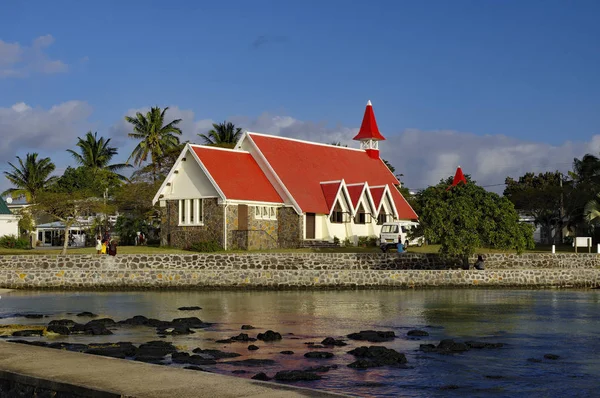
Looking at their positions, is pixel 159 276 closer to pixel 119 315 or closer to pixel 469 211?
pixel 119 315

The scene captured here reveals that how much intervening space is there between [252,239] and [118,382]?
39155 millimetres

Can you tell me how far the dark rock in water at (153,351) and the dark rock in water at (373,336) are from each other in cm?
475

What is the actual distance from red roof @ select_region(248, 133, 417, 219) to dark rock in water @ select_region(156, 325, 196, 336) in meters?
28.8

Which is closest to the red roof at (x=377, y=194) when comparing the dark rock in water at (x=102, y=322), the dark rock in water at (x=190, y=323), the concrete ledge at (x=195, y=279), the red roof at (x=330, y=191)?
the red roof at (x=330, y=191)

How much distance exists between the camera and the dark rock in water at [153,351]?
650 inches

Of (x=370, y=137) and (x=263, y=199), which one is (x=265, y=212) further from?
(x=370, y=137)

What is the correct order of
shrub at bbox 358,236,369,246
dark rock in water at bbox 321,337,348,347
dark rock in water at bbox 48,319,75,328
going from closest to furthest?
dark rock in water at bbox 321,337,348,347
dark rock in water at bbox 48,319,75,328
shrub at bbox 358,236,369,246

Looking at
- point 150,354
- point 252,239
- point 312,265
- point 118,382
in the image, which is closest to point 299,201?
point 252,239

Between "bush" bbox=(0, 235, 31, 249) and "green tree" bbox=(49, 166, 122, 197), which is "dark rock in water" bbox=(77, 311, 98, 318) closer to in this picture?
"bush" bbox=(0, 235, 31, 249)

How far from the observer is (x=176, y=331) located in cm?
2111

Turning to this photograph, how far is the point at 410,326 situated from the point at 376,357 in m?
7.01

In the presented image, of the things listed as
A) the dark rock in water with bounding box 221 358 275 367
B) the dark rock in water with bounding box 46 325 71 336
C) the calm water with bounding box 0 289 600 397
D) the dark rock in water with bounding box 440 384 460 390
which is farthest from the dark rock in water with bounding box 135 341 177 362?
the dark rock in water with bounding box 440 384 460 390

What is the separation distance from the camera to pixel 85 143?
286 feet

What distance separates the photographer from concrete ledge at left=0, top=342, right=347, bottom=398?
9305 millimetres
